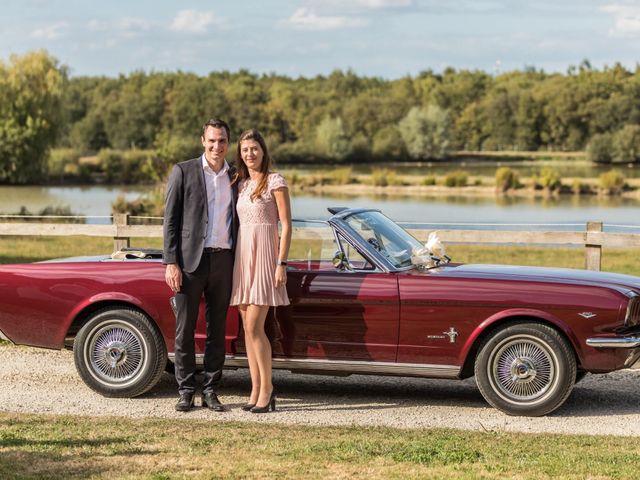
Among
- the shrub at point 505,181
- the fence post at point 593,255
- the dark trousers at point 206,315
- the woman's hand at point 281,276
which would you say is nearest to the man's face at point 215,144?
the dark trousers at point 206,315

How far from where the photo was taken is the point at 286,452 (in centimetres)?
618

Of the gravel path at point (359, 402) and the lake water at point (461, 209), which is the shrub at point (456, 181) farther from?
the gravel path at point (359, 402)

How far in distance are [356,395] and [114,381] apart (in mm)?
1911

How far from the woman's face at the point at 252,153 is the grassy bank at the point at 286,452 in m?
1.85

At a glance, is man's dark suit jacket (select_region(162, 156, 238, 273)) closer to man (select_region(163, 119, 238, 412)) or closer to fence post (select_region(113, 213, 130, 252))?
man (select_region(163, 119, 238, 412))

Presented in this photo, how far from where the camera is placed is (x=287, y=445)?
21.0ft

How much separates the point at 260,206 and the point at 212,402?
1.50 meters

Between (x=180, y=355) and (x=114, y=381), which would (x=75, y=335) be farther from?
(x=180, y=355)

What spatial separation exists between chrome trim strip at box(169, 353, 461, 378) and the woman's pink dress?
535mm

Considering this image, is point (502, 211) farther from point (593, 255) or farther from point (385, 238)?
point (385, 238)

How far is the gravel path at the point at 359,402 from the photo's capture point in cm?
746

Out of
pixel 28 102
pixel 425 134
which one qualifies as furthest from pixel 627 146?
pixel 28 102

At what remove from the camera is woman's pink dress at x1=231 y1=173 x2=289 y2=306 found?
758 cm

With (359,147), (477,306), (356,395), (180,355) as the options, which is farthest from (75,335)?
(359,147)
